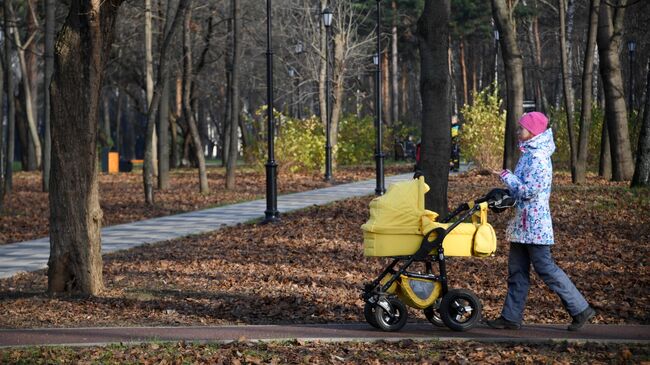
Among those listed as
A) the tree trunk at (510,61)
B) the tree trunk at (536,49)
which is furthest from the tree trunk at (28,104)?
the tree trunk at (536,49)

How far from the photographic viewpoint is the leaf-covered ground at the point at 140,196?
21109mm

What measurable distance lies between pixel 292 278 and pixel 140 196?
649 inches

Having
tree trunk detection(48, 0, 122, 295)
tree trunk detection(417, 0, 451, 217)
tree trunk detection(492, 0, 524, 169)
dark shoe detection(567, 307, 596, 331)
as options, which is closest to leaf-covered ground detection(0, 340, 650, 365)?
dark shoe detection(567, 307, 596, 331)

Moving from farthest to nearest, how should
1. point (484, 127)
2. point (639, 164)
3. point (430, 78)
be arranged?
point (484, 127)
point (639, 164)
point (430, 78)

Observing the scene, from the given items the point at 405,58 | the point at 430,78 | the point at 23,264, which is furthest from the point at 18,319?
the point at 405,58

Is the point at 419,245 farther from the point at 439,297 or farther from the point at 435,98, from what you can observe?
the point at 435,98

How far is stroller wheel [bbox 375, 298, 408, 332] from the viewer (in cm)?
842

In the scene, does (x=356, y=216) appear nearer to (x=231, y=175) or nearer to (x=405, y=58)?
(x=231, y=175)

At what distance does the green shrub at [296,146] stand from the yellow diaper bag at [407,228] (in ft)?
86.5

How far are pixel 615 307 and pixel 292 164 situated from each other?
1059 inches

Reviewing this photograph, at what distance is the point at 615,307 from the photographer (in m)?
9.71

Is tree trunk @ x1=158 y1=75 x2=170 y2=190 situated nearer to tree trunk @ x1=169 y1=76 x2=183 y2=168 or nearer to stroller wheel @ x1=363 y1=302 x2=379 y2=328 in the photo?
tree trunk @ x1=169 y1=76 x2=183 y2=168

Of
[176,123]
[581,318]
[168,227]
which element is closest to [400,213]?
[581,318]

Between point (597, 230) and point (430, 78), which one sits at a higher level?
point (430, 78)
